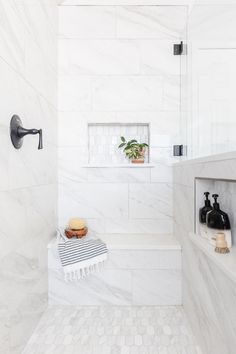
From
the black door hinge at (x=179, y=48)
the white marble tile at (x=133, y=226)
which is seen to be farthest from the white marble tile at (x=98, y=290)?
the black door hinge at (x=179, y=48)

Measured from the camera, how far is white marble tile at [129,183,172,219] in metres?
1.94

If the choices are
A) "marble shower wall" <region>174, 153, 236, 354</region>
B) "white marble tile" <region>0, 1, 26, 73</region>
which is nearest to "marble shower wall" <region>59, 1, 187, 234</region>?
"marble shower wall" <region>174, 153, 236, 354</region>

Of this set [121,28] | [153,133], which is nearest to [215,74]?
[153,133]

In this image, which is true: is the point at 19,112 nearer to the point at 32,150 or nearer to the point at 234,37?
the point at 32,150

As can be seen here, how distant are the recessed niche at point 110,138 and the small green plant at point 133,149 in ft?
0.25

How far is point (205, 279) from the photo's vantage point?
1.15m

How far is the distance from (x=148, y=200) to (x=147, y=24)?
141cm

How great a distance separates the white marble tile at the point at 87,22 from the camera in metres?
1.93

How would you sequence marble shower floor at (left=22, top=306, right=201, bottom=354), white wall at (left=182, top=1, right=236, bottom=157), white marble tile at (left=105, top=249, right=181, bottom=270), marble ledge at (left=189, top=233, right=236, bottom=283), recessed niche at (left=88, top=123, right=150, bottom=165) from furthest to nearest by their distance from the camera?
recessed niche at (left=88, top=123, right=150, bottom=165) < white marble tile at (left=105, top=249, right=181, bottom=270) < marble shower floor at (left=22, top=306, right=201, bottom=354) < white wall at (left=182, top=1, right=236, bottom=157) < marble ledge at (left=189, top=233, right=236, bottom=283)

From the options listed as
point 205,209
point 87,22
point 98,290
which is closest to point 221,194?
point 205,209

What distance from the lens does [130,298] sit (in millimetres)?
1613

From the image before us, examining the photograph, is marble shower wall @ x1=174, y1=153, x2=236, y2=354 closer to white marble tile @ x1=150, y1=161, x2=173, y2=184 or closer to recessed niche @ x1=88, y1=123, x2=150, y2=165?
white marble tile @ x1=150, y1=161, x2=173, y2=184

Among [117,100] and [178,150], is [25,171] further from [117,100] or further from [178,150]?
[178,150]

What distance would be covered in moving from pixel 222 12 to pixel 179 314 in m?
1.69
